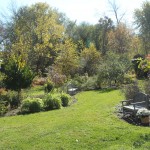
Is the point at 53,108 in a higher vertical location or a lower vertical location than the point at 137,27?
lower

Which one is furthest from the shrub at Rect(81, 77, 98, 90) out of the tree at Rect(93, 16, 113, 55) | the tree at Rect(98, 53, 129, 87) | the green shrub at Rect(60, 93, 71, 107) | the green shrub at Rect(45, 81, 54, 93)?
the tree at Rect(93, 16, 113, 55)

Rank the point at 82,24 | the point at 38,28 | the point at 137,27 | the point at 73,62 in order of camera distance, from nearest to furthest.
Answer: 1. the point at 73,62
2. the point at 38,28
3. the point at 137,27
4. the point at 82,24

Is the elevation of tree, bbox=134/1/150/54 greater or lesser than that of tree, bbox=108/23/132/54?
greater

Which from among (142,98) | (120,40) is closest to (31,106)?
(142,98)

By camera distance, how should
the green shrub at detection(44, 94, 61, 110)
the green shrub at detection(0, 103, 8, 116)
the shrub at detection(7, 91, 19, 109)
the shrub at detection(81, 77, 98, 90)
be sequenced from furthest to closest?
1. the shrub at detection(81, 77, 98, 90)
2. the shrub at detection(7, 91, 19, 109)
3. the green shrub at detection(44, 94, 61, 110)
4. the green shrub at detection(0, 103, 8, 116)

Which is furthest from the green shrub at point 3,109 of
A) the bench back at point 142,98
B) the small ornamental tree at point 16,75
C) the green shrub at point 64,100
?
the bench back at point 142,98

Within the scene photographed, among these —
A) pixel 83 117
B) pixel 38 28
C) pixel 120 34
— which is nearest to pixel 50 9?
pixel 38 28

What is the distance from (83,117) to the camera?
35.8 feet

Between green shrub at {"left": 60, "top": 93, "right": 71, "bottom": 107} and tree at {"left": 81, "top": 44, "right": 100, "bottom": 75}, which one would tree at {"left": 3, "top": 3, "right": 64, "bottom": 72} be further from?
green shrub at {"left": 60, "top": 93, "right": 71, "bottom": 107}

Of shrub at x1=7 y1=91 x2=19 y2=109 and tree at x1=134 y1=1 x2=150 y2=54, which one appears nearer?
shrub at x1=7 y1=91 x2=19 y2=109

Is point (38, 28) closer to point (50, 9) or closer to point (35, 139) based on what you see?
point (50, 9)

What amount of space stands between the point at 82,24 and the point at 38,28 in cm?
1969

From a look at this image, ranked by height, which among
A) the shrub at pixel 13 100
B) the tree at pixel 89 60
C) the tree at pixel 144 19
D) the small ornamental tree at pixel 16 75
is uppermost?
the tree at pixel 144 19

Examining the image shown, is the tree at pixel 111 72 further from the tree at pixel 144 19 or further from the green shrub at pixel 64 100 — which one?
the tree at pixel 144 19
